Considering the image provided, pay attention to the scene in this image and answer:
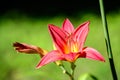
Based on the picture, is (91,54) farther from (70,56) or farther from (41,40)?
(41,40)

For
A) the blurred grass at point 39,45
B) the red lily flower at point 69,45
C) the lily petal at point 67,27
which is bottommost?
the blurred grass at point 39,45

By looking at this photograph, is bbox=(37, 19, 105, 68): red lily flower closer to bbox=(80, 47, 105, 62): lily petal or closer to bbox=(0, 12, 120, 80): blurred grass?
bbox=(80, 47, 105, 62): lily petal

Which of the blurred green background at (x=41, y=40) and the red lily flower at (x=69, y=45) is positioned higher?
the red lily flower at (x=69, y=45)

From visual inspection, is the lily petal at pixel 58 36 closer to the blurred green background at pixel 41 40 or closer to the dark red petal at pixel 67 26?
the dark red petal at pixel 67 26

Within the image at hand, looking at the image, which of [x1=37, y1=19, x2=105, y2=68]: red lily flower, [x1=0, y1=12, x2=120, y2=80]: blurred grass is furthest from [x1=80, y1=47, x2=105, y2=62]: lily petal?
[x1=0, y1=12, x2=120, y2=80]: blurred grass

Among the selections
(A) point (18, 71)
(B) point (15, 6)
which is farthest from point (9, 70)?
(B) point (15, 6)

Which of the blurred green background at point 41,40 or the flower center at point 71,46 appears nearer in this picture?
the flower center at point 71,46

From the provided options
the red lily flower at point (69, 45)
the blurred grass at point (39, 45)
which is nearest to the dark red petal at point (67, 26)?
the red lily flower at point (69, 45)
